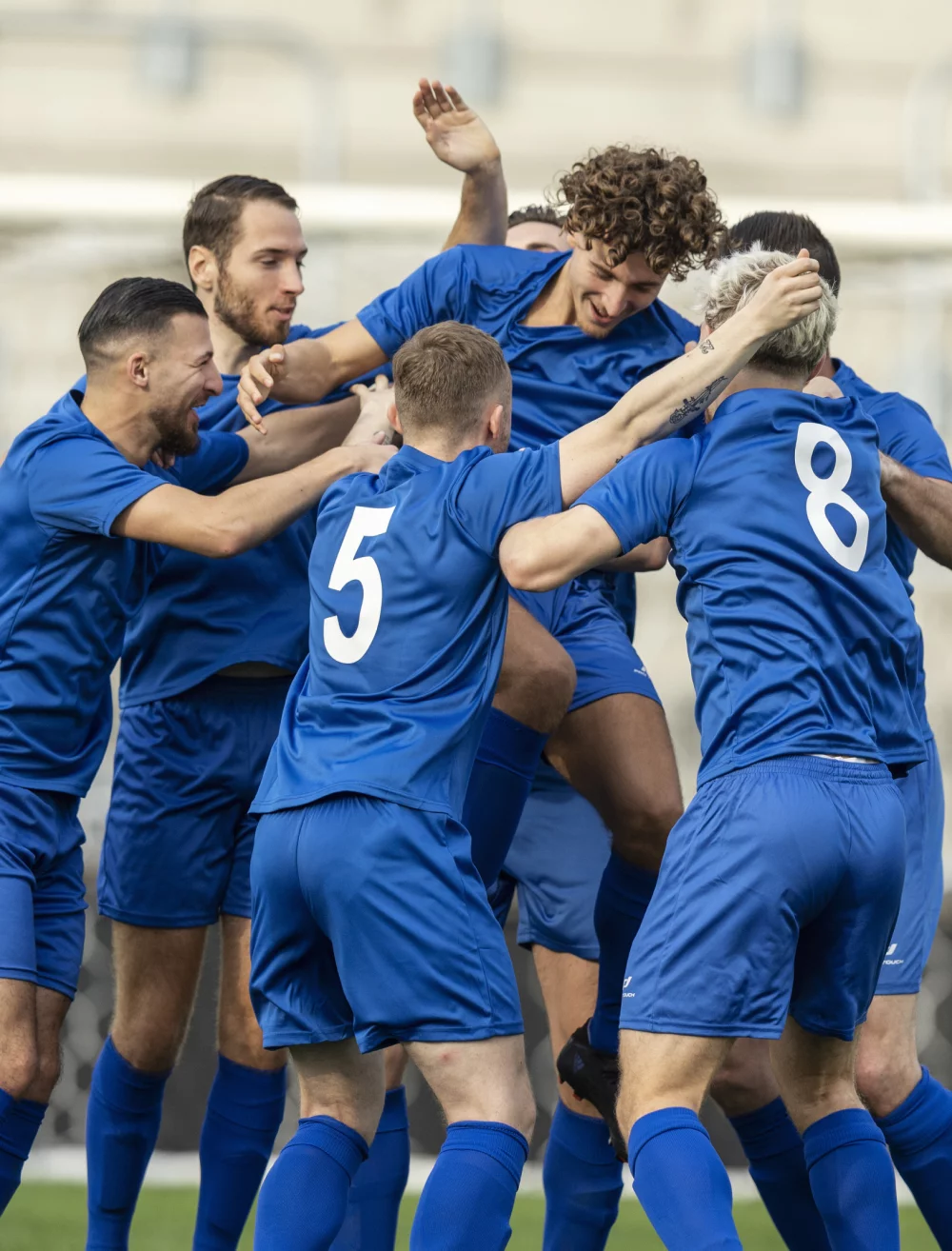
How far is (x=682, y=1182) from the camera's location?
252 cm

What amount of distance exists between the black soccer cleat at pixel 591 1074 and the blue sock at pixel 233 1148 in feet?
1.99

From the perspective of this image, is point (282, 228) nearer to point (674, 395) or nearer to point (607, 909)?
point (674, 395)

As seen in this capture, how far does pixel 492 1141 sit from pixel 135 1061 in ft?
3.96

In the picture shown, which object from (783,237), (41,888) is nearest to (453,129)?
(783,237)

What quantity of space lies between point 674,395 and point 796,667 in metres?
0.49

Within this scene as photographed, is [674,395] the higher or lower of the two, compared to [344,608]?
higher

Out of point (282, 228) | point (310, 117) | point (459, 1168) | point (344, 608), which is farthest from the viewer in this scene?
point (310, 117)

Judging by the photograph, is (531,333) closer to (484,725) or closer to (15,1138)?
(484,725)

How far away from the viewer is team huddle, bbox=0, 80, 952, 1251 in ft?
8.77

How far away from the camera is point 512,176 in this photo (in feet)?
32.4

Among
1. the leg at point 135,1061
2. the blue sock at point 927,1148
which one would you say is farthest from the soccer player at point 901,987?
the leg at point 135,1061

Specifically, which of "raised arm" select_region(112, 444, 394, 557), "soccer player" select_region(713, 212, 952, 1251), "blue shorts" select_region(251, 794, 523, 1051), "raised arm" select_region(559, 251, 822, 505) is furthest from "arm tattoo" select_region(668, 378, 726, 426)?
"blue shorts" select_region(251, 794, 523, 1051)

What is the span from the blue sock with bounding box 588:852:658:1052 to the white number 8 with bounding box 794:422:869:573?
89 centimetres

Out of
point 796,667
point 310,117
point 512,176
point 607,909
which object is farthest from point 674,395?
point 512,176
